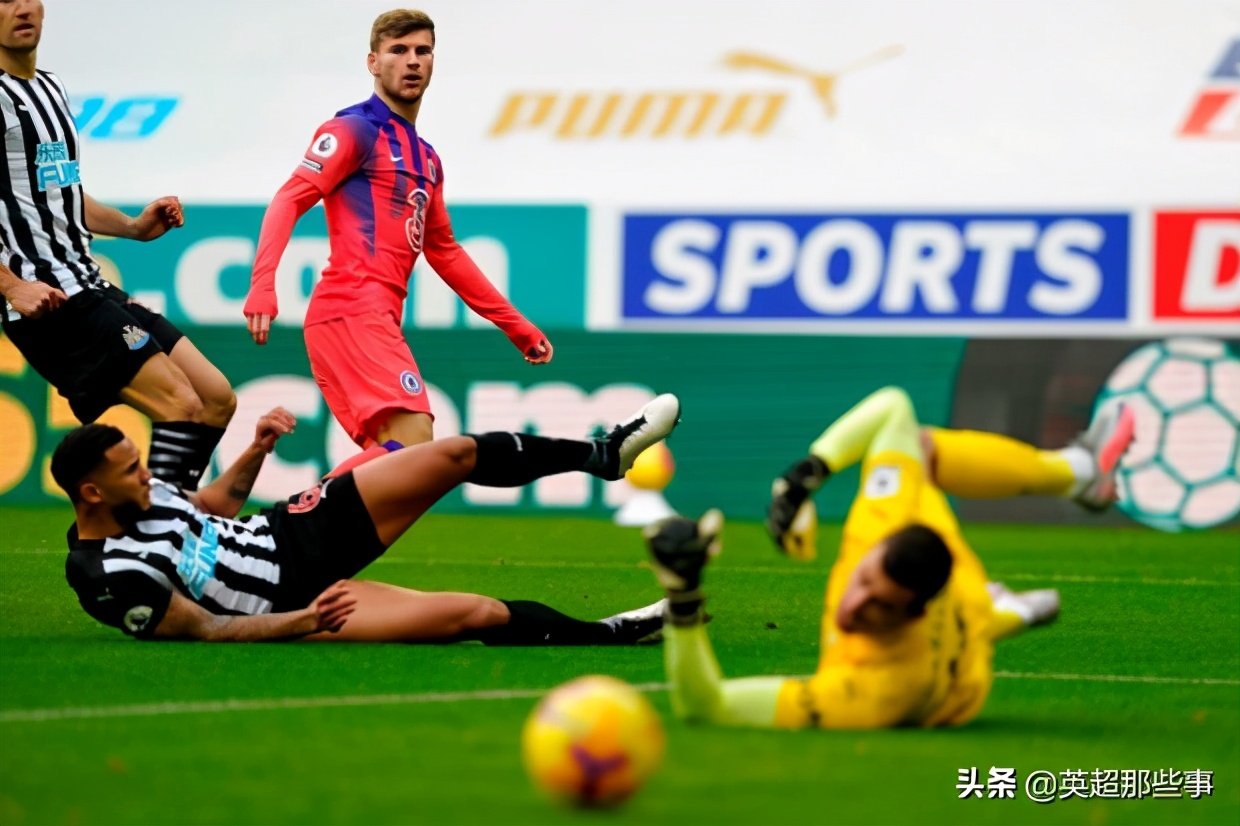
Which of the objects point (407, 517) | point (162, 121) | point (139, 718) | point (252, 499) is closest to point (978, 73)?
point (162, 121)

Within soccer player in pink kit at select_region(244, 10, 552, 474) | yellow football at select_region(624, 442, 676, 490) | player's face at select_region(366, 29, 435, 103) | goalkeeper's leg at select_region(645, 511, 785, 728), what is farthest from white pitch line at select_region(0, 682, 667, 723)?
yellow football at select_region(624, 442, 676, 490)

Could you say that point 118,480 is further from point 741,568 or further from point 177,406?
point 741,568

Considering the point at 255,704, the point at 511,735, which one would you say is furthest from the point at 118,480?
the point at 511,735

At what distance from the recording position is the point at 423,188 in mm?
7836

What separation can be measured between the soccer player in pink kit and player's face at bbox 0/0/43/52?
3.57 ft

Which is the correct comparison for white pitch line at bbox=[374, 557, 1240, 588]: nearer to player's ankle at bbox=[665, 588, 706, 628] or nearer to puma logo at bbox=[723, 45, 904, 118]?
player's ankle at bbox=[665, 588, 706, 628]

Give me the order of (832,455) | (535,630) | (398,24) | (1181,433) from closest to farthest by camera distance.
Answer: (832,455), (535,630), (398,24), (1181,433)

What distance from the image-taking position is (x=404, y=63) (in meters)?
7.69

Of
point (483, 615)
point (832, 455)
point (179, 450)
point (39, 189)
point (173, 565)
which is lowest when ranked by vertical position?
point (483, 615)

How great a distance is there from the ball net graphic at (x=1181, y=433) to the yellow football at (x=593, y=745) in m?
11.2

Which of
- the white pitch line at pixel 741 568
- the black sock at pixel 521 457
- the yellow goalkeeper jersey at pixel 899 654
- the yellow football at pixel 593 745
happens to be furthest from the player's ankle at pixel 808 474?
the white pitch line at pixel 741 568

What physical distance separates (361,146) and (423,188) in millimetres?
349

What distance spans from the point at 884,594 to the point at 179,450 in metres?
3.45

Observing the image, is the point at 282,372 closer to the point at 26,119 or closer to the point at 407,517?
the point at 26,119
